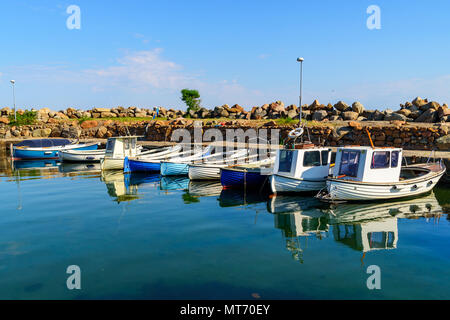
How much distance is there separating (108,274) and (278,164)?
31.7 ft

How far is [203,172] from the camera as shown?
19.4 m

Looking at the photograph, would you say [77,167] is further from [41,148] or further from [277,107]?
[277,107]

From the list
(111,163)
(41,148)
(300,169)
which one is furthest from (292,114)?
(41,148)

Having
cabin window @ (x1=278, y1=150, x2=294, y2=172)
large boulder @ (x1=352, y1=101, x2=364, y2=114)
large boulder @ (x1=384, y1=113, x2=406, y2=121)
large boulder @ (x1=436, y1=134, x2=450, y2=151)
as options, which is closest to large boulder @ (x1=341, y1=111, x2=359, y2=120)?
large boulder @ (x1=352, y1=101, x2=364, y2=114)

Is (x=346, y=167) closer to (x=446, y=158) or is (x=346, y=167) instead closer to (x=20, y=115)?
(x=446, y=158)

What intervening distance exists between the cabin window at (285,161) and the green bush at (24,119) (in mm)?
49811

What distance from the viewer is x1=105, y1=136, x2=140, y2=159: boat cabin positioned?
2519 cm

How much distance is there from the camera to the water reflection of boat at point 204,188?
55.7 ft

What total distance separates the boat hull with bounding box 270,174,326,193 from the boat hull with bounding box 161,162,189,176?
7.97 m

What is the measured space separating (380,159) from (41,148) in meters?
31.3

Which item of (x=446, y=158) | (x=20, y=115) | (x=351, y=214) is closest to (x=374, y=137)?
(x=446, y=158)

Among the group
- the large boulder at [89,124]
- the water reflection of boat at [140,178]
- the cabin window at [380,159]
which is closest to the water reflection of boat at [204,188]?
the water reflection of boat at [140,178]

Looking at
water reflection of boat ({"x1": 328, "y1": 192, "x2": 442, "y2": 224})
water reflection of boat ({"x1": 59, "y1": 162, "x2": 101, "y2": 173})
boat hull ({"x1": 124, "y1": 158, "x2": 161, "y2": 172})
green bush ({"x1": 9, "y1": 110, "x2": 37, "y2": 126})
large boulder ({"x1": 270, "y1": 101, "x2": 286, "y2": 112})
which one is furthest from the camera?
green bush ({"x1": 9, "y1": 110, "x2": 37, "y2": 126})

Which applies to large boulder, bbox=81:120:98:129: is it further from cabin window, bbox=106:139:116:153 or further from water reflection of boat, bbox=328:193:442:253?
water reflection of boat, bbox=328:193:442:253
